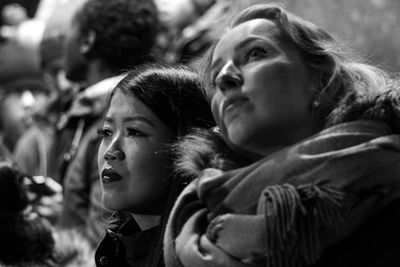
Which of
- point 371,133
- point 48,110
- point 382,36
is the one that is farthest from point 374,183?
point 48,110

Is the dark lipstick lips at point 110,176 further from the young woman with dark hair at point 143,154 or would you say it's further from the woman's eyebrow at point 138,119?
the woman's eyebrow at point 138,119

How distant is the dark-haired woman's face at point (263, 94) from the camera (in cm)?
194

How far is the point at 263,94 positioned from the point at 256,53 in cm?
12

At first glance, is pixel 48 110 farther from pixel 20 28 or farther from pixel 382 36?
pixel 382 36

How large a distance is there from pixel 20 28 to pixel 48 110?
0.64 metres

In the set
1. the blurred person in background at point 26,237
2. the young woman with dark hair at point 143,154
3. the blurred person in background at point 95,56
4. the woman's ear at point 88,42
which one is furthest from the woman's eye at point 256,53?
the woman's ear at point 88,42

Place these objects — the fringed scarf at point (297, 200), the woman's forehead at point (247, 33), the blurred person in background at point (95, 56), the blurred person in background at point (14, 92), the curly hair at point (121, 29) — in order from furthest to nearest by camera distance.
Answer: the blurred person in background at point (14, 92) < the curly hair at point (121, 29) < the blurred person in background at point (95, 56) < the woman's forehead at point (247, 33) < the fringed scarf at point (297, 200)

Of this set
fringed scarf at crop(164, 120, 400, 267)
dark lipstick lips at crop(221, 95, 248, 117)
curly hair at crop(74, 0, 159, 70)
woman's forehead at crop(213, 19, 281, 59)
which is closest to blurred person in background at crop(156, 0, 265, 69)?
curly hair at crop(74, 0, 159, 70)

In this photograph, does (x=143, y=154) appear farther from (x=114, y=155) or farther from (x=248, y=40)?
(x=248, y=40)

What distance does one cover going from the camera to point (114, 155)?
7.70 feet

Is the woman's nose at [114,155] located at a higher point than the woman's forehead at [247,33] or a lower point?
lower

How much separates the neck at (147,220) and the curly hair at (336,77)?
463mm

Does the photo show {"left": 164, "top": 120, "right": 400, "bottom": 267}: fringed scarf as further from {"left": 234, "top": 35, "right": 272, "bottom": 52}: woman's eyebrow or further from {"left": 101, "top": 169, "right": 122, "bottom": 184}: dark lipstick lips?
{"left": 101, "top": 169, "right": 122, "bottom": 184}: dark lipstick lips

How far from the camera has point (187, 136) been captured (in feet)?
7.12
